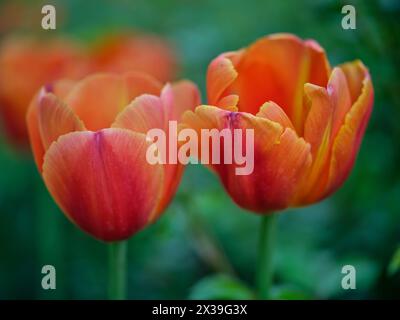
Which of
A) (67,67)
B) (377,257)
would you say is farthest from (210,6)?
(377,257)

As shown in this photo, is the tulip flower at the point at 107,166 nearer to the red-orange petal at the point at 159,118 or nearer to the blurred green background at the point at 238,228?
the red-orange petal at the point at 159,118

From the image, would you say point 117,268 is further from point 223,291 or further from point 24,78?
point 24,78

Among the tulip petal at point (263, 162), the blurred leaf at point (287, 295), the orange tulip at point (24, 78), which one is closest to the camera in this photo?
the tulip petal at point (263, 162)

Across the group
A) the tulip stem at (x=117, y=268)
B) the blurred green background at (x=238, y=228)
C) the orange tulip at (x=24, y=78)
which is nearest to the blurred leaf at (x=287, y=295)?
the blurred green background at (x=238, y=228)

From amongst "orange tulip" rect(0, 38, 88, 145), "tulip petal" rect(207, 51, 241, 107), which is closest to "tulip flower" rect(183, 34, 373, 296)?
"tulip petal" rect(207, 51, 241, 107)
